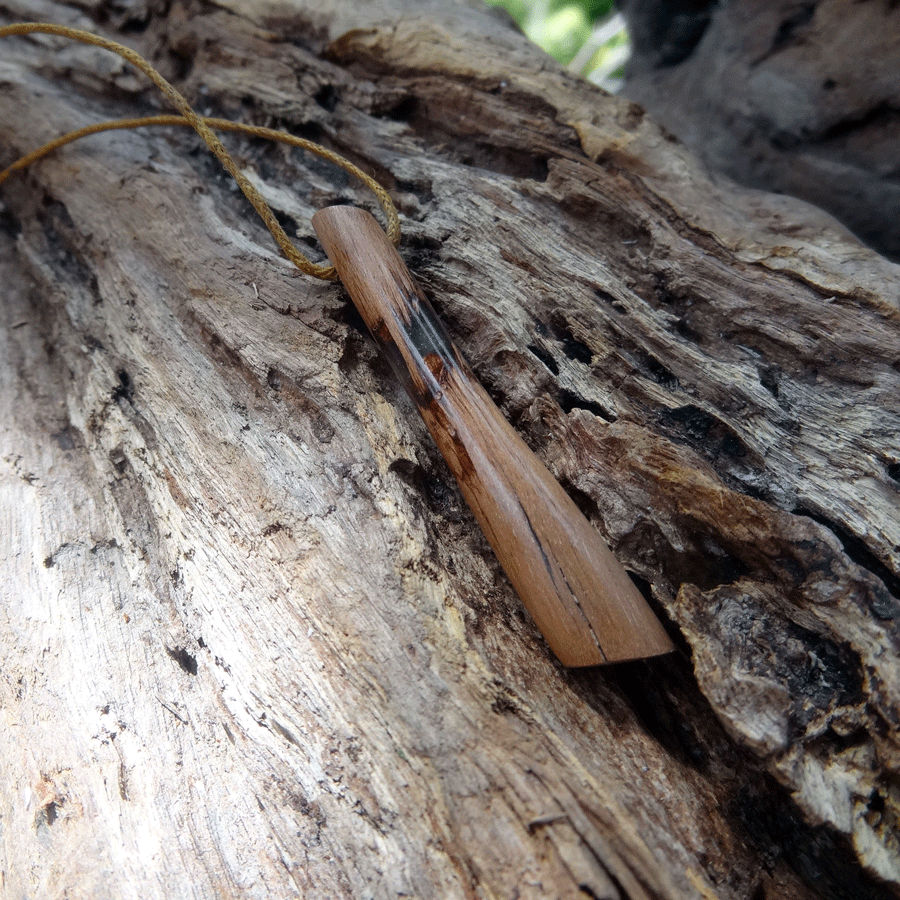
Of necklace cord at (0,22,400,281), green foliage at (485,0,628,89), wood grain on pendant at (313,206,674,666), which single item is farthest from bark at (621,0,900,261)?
green foliage at (485,0,628,89)

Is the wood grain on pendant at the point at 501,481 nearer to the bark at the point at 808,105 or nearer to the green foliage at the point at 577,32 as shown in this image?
the bark at the point at 808,105

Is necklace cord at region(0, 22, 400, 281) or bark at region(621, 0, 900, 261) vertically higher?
bark at region(621, 0, 900, 261)

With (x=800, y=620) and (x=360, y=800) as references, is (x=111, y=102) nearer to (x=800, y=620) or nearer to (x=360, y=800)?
(x=360, y=800)

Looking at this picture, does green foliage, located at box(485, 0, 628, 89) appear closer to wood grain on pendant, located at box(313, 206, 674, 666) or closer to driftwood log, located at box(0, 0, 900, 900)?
driftwood log, located at box(0, 0, 900, 900)

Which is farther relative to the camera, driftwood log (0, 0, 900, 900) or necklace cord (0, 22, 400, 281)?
necklace cord (0, 22, 400, 281)

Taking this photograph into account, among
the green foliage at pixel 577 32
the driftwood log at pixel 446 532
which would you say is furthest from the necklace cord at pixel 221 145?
the green foliage at pixel 577 32

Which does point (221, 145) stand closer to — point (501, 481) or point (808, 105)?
point (501, 481)
